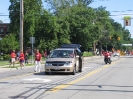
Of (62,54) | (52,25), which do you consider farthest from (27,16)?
(62,54)

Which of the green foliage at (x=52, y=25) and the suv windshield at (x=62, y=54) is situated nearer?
the suv windshield at (x=62, y=54)

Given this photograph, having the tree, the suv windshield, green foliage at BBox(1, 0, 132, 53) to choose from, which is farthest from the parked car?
the tree

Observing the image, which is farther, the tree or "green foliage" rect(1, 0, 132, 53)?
the tree

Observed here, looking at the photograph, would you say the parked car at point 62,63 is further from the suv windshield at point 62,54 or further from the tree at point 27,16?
the tree at point 27,16

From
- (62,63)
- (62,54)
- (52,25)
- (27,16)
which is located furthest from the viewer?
(27,16)

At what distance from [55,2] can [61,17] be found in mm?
8908

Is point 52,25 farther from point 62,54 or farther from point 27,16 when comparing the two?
point 62,54

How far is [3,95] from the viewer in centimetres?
1159

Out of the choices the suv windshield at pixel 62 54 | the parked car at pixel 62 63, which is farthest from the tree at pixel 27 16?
the parked car at pixel 62 63

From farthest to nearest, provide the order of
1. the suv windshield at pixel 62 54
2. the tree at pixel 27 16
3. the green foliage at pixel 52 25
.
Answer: the tree at pixel 27 16 → the green foliage at pixel 52 25 → the suv windshield at pixel 62 54

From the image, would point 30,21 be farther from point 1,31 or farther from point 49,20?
point 1,31

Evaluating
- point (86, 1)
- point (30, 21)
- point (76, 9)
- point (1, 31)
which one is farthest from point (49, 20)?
point (1, 31)

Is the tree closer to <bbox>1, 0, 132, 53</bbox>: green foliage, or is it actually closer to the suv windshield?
<bbox>1, 0, 132, 53</bbox>: green foliage

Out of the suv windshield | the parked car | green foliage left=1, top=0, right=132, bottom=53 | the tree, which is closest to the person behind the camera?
the parked car
